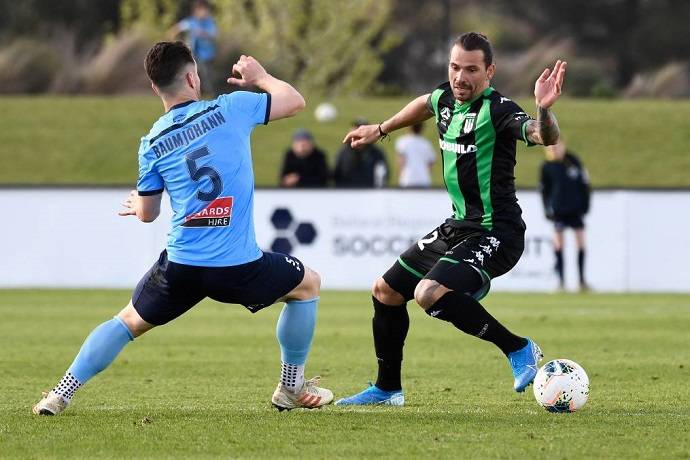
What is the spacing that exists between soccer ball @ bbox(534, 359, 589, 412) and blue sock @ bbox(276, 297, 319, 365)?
52.7 inches

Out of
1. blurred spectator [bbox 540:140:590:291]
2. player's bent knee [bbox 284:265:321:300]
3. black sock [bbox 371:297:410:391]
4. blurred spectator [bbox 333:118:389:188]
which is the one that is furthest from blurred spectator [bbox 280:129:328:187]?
player's bent knee [bbox 284:265:321:300]

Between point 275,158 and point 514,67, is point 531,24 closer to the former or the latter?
point 514,67

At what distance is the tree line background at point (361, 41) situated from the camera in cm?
3634

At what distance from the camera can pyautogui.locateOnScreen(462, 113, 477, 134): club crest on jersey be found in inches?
315

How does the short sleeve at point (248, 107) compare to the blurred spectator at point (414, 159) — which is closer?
the short sleeve at point (248, 107)

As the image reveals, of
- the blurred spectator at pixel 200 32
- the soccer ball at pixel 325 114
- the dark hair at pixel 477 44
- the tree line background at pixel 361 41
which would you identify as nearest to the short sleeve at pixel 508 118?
the dark hair at pixel 477 44

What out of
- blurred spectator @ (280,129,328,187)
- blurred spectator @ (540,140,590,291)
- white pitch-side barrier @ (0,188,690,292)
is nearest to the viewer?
blurred spectator @ (540,140,590,291)

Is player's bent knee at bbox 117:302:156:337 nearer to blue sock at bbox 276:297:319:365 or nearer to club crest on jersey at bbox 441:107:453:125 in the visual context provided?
blue sock at bbox 276:297:319:365

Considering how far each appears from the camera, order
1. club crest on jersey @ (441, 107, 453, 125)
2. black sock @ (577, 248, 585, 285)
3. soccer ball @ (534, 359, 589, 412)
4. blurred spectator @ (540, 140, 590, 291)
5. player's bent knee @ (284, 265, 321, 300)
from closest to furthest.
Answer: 1. player's bent knee @ (284, 265, 321, 300)
2. soccer ball @ (534, 359, 589, 412)
3. club crest on jersey @ (441, 107, 453, 125)
4. blurred spectator @ (540, 140, 590, 291)
5. black sock @ (577, 248, 585, 285)

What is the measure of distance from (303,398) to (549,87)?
2.19 metres

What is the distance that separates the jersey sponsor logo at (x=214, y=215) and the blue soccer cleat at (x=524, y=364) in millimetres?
1865

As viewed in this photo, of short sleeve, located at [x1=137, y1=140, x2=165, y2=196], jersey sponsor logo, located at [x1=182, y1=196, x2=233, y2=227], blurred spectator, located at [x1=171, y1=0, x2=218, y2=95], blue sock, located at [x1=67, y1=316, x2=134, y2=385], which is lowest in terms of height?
blue sock, located at [x1=67, y1=316, x2=134, y2=385]

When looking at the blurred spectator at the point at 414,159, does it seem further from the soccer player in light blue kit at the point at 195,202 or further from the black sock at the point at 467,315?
the soccer player in light blue kit at the point at 195,202

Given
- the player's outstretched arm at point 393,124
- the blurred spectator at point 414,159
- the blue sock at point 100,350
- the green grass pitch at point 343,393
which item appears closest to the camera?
the green grass pitch at point 343,393
